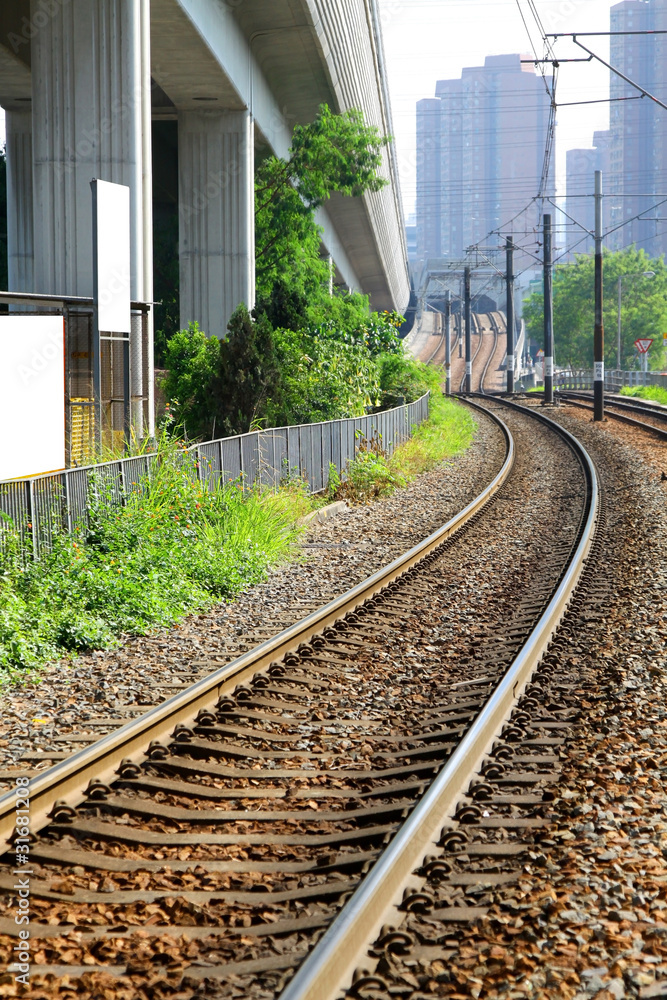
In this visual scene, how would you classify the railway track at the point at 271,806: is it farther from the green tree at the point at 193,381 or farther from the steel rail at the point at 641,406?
the steel rail at the point at 641,406

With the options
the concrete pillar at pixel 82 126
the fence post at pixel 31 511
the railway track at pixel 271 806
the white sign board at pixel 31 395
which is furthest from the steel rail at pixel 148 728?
the concrete pillar at pixel 82 126

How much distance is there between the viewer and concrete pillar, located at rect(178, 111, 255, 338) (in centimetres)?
2806

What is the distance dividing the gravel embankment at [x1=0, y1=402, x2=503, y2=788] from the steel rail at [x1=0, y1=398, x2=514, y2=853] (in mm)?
355

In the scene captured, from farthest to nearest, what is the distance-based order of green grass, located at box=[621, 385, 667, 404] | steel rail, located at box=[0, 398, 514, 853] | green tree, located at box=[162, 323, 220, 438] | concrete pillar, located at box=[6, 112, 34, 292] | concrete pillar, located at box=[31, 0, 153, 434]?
green grass, located at box=[621, 385, 667, 404], concrete pillar, located at box=[6, 112, 34, 292], green tree, located at box=[162, 323, 220, 438], concrete pillar, located at box=[31, 0, 153, 434], steel rail, located at box=[0, 398, 514, 853]

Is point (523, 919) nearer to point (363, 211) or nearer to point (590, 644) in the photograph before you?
point (590, 644)

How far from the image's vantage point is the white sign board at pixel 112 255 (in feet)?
49.3

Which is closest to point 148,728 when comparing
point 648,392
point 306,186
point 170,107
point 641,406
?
point 306,186

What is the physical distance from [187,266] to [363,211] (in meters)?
22.8

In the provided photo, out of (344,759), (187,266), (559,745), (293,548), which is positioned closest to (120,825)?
(344,759)

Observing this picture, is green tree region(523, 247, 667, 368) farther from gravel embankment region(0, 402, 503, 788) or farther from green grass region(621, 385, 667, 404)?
gravel embankment region(0, 402, 503, 788)

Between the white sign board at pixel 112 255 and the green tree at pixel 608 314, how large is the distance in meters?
79.5

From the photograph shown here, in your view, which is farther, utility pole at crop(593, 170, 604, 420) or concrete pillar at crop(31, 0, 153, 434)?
utility pole at crop(593, 170, 604, 420)

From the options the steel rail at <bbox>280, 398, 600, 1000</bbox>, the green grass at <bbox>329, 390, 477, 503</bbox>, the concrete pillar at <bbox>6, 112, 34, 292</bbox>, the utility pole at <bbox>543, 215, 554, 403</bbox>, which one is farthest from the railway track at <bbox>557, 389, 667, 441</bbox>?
the steel rail at <bbox>280, 398, 600, 1000</bbox>

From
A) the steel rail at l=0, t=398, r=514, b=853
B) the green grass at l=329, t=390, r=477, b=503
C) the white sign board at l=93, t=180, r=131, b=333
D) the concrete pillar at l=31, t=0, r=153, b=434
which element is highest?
the concrete pillar at l=31, t=0, r=153, b=434
